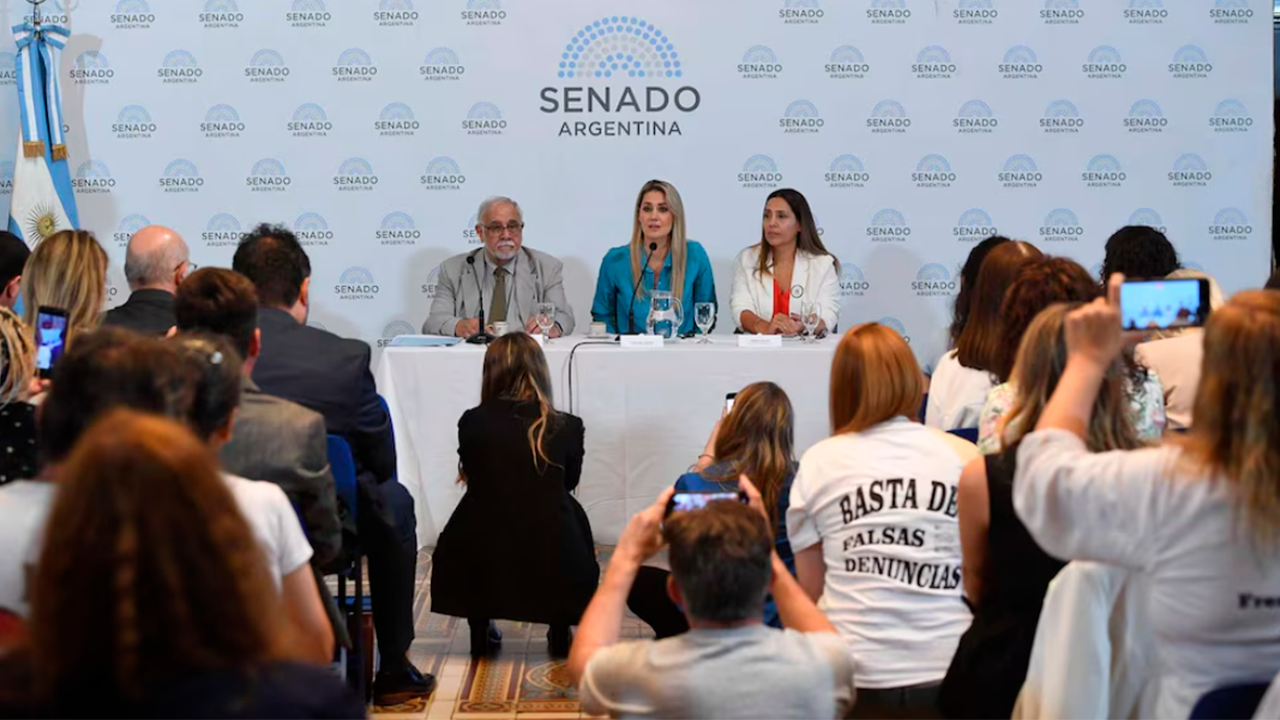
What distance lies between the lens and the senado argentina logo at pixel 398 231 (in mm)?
6223

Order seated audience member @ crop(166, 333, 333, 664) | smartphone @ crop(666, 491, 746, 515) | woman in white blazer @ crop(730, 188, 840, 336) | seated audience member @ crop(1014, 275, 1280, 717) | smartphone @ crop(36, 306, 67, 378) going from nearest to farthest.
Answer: seated audience member @ crop(1014, 275, 1280, 717)
seated audience member @ crop(166, 333, 333, 664)
smartphone @ crop(666, 491, 746, 515)
smartphone @ crop(36, 306, 67, 378)
woman in white blazer @ crop(730, 188, 840, 336)

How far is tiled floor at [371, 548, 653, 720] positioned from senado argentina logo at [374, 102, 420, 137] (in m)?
2.60

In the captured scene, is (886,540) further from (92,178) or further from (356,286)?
(92,178)

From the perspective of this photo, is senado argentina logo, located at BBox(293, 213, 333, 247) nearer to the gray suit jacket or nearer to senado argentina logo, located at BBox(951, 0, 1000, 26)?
the gray suit jacket

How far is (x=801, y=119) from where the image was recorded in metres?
6.18

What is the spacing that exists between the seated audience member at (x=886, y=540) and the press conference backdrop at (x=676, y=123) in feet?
12.5

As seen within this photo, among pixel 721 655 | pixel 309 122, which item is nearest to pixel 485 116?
pixel 309 122

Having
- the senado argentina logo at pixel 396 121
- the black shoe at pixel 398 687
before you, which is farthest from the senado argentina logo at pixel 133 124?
the black shoe at pixel 398 687

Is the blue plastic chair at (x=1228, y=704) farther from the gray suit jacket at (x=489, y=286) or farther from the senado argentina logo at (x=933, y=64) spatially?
the senado argentina logo at (x=933, y=64)

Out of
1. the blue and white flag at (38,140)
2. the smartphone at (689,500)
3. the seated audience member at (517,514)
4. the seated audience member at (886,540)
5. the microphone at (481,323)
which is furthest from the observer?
the blue and white flag at (38,140)

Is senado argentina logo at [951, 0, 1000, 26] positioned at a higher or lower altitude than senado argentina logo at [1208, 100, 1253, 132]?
higher

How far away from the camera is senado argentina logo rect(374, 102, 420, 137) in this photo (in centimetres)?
617

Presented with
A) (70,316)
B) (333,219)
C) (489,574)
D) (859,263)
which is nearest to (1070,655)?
(489,574)

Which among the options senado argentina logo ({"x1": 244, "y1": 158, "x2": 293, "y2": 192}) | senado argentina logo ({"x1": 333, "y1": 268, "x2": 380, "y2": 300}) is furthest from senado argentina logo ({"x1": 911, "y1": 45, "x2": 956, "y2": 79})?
senado argentina logo ({"x1": 244, "y1": 158, "x2": 293, "y2": 192})
